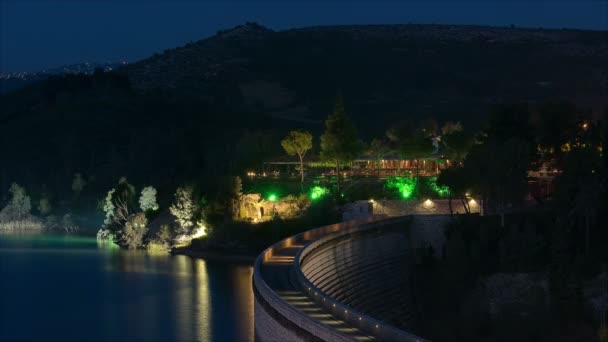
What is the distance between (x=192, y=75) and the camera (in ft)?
475

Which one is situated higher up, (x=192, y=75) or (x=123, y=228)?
(x=192, y=75)

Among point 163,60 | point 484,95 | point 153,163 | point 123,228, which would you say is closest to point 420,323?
point 123,228

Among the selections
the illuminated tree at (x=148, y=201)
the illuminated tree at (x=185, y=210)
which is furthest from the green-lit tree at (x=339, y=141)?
the illuminated tree at (x=148, y=201)

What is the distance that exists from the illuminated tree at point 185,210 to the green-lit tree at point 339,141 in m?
8.25

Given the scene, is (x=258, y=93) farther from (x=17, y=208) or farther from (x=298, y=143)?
(x=298, y=143)

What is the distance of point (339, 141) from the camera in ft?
195

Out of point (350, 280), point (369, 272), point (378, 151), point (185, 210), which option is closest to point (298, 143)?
point (378, 151)

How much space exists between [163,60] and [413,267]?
113 metres

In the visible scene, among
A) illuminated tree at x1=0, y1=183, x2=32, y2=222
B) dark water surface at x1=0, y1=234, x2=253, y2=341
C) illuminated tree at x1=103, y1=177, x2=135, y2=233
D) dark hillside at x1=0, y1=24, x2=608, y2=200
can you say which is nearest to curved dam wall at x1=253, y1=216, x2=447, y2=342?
dark water surface at x1=0, y1=234, x2=253, y2=341

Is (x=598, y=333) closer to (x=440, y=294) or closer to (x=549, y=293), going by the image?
(x=549, y=293)

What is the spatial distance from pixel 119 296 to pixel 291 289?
14960mm

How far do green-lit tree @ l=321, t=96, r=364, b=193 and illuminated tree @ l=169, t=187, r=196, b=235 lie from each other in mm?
8253

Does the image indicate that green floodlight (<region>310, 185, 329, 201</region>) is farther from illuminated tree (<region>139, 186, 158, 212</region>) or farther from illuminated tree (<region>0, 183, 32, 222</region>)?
illuminated tree (<region>0, 183, 32, 222</region>)

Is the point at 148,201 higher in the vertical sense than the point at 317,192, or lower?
lower
